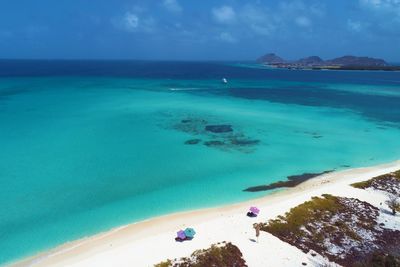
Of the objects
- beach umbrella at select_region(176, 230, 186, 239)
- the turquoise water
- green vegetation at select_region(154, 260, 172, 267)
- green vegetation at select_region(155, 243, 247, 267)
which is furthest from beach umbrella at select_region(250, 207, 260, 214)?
green vegetation at select_region(154, 260, 172, 267)

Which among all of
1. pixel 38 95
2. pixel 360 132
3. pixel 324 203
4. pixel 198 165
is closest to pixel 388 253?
pixel 324 203

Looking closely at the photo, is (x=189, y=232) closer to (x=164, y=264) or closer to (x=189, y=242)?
(x=189, y=242)

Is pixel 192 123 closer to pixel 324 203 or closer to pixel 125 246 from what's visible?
pixel 324 203

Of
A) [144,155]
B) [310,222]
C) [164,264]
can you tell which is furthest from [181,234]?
[144,155]

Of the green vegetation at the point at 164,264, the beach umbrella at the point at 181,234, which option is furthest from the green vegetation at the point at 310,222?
the green vegetation at the point at 164,264

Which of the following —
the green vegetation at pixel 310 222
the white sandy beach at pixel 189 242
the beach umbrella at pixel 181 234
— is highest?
the beach umbrella at pixel 181 234

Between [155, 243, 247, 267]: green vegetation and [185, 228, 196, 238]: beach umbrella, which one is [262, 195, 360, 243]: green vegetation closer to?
[155, 243, 247, 267]: green vegetation

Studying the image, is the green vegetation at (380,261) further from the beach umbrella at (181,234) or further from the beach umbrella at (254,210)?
the beach umbrella at (181,234)
